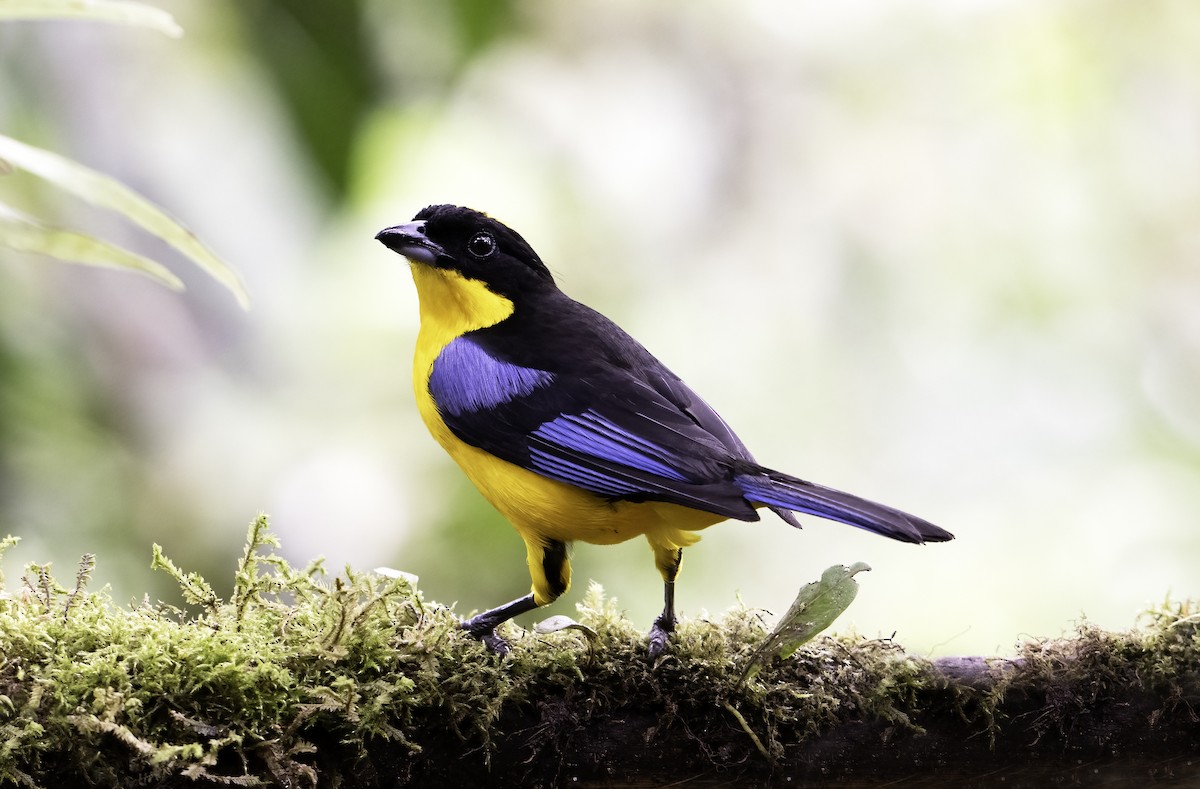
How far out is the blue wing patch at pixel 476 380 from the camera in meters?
3.36

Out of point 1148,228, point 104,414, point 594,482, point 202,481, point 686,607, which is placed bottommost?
point 594,482

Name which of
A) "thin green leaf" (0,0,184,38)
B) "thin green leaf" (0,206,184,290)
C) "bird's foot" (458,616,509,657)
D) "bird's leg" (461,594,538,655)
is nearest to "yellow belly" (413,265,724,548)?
"bird's leg" (461,594,538,655)

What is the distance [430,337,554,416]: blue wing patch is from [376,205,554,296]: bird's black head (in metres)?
0.30

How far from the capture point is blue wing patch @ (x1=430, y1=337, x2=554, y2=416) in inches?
132

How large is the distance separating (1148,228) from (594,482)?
586 centimetres

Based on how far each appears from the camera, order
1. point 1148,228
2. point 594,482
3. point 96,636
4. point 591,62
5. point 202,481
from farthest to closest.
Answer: point 591,62 → point 1148,228 → point 202,481 → point 594,482 → point 96,636

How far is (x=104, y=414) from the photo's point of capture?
21.8 ft

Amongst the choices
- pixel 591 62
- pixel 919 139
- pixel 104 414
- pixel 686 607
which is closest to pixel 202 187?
Result: pixel 104 414

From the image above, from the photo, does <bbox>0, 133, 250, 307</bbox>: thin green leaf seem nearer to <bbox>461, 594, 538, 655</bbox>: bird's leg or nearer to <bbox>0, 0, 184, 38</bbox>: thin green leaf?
<bbox>0, 0, 184, 38</bbox>: thin green leaf

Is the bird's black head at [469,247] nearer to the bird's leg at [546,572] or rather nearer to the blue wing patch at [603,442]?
the blue wing patch at [603,442]

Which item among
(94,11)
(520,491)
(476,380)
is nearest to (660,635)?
(520,491)

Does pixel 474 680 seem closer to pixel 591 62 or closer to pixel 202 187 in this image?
pixel 202 187

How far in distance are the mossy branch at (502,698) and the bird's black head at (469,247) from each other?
1.13m

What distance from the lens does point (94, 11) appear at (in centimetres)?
228
